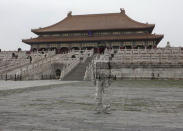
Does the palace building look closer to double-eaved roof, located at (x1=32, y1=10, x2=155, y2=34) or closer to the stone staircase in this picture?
double-eaved roof, located at (x1=32, y1=10, x2=155, y2=34)

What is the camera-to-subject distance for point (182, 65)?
2678 cm

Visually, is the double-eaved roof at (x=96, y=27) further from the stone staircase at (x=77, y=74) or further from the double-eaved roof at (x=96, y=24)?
the stone staircase at (x=77, y=74)

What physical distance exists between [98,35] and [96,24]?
4056 mm

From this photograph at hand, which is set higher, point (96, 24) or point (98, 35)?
point (96, 24)

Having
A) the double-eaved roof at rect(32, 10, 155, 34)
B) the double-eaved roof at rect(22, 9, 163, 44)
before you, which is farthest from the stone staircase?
the double-eaved roof at rect(32, 10, 155, 34)

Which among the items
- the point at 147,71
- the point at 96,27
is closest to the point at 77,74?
the point at 147,71

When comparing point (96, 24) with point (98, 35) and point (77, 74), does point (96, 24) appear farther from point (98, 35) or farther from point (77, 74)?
point (77, 74)

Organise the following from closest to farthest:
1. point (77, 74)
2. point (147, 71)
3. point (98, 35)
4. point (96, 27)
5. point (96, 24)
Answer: point (77, 74)
point (147, 71)
point (98, 35)
point (96, 27)
point (96, 24)

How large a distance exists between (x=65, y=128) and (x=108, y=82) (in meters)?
2.25

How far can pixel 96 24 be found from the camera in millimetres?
51938

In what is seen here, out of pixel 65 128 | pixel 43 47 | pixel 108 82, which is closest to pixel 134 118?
pixel 108 82

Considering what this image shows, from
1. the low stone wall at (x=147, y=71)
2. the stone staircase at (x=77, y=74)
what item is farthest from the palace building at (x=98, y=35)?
the low stone wall at (x=147, y=71)

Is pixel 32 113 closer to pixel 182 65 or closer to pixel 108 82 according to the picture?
pixel 108 82

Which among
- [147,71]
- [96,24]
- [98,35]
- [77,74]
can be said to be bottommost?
[77,74]
